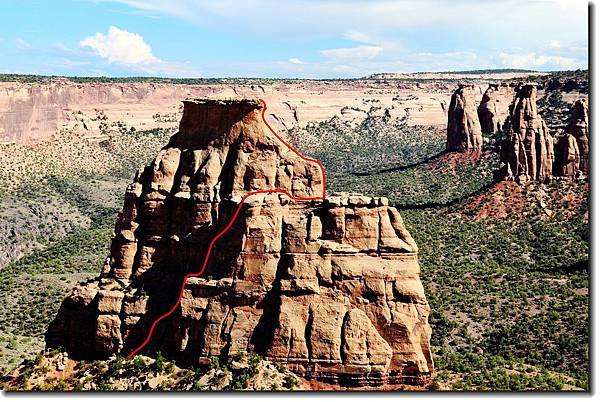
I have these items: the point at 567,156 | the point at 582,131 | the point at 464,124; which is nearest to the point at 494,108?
the point at 464,124

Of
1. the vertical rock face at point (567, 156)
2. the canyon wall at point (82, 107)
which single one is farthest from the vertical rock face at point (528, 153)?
the canyon wall at point (82, 107)

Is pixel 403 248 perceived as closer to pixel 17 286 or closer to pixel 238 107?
pixel 238 107

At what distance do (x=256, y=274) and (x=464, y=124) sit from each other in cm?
10849

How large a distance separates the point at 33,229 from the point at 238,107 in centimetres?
8029

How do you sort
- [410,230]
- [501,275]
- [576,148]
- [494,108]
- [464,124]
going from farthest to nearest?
[494,108], [464,124], [576,148], [410,230], [501,275]

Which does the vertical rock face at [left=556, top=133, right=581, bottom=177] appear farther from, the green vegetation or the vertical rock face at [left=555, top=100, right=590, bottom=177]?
the green vegetation

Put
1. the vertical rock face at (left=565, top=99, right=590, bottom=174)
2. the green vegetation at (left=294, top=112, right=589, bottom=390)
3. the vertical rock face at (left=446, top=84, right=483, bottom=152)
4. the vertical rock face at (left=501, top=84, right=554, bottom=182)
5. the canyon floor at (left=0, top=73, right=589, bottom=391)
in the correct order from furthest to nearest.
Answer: the vertical rock face at (left=446, top=84, right=483, bottom=152) → the vertical rock face at (left=501, top=84, right=554, bottom=182) → the vertical rock face at (left=565, top=99, right=590, bottom=174) → the canyon floor at (left=0, top=73, right=589, bottom=391) → the green vegetation at (left=294, top=112, right=589, bottom=390)

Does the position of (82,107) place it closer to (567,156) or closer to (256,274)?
(567,156)

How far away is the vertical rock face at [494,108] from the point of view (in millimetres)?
143125

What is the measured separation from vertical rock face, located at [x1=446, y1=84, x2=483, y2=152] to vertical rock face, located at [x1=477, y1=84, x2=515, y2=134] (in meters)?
3.26

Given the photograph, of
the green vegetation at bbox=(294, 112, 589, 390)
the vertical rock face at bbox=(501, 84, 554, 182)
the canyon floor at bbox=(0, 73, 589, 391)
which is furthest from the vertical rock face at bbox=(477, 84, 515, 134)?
the vertical rock face at bbox=(501, 84, 554, 182)

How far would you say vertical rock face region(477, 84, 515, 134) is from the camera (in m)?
143

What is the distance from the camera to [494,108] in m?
144

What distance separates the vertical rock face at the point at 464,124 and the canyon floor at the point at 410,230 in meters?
2.45
